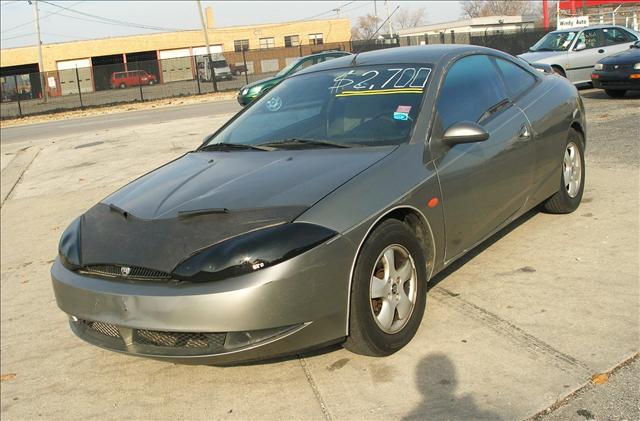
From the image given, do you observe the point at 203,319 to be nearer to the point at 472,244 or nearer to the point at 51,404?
the point at 51,404

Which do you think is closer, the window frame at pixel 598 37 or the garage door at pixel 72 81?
the window frame at pixel 598 37

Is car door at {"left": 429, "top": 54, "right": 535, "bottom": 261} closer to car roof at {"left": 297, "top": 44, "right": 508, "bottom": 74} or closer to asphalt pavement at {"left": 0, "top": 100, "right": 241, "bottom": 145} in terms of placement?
car roof at {"left": 297, "top": 44, "right": 508, "bottom": 74}

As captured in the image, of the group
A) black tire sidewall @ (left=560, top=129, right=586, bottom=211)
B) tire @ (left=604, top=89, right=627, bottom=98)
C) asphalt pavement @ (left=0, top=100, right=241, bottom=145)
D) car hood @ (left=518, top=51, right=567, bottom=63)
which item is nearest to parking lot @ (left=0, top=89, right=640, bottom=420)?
black tire sidewall @ (left=560, top=129, right=586, bottom=211)

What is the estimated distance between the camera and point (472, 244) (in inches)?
164

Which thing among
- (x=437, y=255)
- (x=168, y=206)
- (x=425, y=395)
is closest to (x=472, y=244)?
(x=437, y=255)

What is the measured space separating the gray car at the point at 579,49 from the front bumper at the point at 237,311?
493 inches

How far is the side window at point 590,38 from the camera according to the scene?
1472cm

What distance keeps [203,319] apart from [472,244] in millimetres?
1963

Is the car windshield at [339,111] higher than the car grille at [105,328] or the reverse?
higher

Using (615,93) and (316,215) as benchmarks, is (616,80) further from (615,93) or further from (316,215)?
(316,215)

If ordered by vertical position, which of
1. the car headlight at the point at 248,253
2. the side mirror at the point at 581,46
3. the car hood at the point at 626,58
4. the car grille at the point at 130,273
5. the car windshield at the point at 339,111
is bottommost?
the car grille at the point at 130,273

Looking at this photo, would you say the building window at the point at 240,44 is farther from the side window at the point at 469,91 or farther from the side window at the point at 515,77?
the side window at the point at 469,91

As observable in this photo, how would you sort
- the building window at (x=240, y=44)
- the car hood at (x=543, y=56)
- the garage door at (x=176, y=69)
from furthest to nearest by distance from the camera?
the building window at (x=240, y=44) < the garage door at (x=176, y=69) < the car hood at (x=543, y=56)

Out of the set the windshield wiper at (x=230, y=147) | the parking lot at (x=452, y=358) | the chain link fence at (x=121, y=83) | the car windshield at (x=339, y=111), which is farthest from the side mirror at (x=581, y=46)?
the chain link fence at (x=121, y=83)
